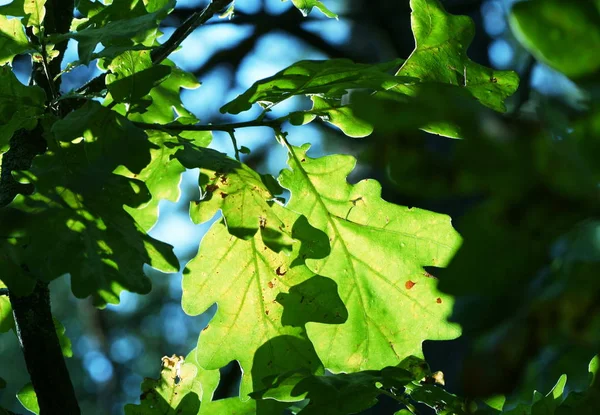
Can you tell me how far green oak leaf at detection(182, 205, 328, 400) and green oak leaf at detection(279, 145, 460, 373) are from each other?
7 cm

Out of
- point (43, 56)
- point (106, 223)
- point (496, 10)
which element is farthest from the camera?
point (496, 10)

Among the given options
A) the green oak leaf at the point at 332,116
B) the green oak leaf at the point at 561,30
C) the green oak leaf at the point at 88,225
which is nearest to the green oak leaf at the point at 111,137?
the green oak leaf at the point at 88,225

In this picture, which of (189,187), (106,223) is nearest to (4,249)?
(106,223)

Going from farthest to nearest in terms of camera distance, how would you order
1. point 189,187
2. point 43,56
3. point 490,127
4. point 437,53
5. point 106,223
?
point 189,187
point 437,53
point 43,56
point 106,223
point 490,127

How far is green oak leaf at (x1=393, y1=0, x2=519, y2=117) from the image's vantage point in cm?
100

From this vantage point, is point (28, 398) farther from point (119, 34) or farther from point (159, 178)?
point (119, 34)

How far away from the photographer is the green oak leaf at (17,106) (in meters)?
0.83

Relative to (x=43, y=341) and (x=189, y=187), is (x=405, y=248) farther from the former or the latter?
(x=189, y=187)

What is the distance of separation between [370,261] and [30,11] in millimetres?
538

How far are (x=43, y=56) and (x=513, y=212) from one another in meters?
0.75

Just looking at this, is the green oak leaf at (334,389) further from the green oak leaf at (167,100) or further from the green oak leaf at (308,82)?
the green oak leaf at (167,100)

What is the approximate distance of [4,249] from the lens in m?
0.76

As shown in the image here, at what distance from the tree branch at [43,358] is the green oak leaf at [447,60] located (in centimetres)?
54

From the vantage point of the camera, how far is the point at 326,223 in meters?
1.05
